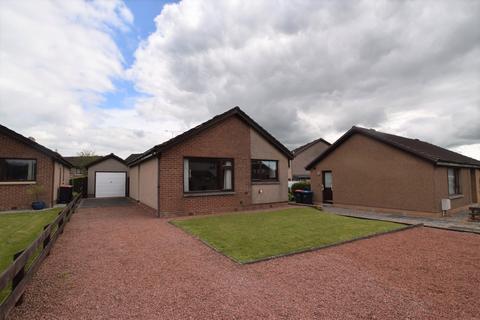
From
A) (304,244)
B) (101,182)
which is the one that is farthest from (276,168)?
(101,182)

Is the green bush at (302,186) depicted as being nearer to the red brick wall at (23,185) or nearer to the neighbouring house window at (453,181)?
the neighbouring house window at (453,181)

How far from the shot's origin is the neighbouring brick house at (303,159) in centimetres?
3803

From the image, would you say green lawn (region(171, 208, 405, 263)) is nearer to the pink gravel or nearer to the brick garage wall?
the pink gravel

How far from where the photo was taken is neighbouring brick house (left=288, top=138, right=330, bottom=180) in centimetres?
3803

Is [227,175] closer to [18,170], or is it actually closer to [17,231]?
[17,231]

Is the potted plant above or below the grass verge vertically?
above

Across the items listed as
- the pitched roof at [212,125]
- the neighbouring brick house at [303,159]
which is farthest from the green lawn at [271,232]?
the neighbouring brick house at [303,159]

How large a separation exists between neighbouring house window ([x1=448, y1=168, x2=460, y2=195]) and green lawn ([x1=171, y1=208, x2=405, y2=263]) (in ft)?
25.3

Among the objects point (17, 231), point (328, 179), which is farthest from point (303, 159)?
point (17, 231)

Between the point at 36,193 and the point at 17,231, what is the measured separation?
21.8ft

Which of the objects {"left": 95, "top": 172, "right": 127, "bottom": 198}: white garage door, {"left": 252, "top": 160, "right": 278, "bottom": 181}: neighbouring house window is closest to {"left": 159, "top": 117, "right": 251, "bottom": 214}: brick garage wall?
{"left": 252, "top": 160, "right": 278, "bottom": 181}: neighbouring house window

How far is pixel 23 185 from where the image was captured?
13.4 meters

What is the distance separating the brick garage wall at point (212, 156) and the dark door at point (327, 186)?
255 inches

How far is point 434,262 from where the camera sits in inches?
219
